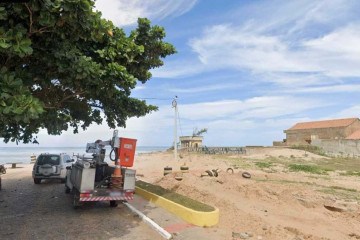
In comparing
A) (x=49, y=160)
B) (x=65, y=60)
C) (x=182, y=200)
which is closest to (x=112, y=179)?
(x=182, y=200)

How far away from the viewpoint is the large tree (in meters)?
7.43

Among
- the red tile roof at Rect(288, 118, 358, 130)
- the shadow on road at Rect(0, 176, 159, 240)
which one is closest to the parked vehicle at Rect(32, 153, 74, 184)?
the shadow on road at Rect(0, 176, 159, 240)

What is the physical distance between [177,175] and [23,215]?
1074cm

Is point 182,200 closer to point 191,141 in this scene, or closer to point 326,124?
point 191,141

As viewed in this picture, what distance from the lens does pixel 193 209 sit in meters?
11.8

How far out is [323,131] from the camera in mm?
73500

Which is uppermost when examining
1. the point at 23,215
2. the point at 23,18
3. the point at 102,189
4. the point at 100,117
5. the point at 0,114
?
the point at 23,18

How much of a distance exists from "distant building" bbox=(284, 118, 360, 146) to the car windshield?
2260 inches

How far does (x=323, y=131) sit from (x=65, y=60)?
7226 cm

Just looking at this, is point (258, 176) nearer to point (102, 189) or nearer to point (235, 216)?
point (235, 216)

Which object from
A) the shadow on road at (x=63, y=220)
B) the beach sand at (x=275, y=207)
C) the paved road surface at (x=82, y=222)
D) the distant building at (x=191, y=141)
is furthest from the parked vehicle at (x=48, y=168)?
the distant building at (x=191, y=141)

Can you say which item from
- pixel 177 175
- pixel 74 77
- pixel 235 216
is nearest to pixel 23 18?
pixel 74 77

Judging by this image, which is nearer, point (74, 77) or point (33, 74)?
point (74, 77)

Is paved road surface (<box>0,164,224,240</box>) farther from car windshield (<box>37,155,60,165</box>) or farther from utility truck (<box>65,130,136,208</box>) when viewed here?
car windshield (<box>37,155,60,165</box>)
